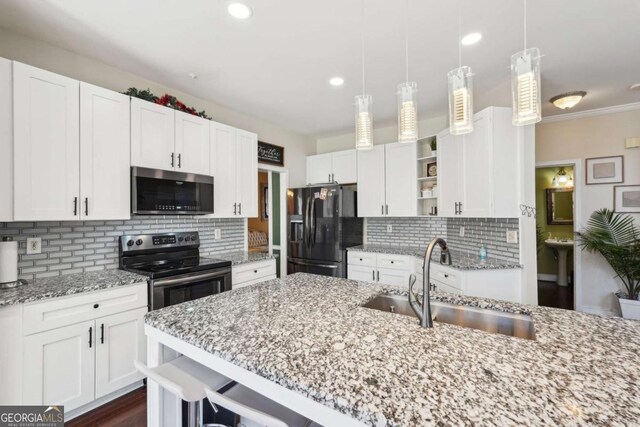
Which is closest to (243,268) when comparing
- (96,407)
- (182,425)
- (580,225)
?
(96,407)

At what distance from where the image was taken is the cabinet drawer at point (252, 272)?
9.46 feet

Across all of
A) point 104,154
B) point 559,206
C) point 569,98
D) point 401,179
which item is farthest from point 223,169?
point 559,206

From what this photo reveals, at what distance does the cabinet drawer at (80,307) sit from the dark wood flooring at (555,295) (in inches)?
199

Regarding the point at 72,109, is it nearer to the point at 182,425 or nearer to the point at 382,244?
the point at 182,425

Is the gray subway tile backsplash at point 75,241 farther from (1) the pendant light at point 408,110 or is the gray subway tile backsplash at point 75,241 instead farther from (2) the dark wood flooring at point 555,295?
(2) the dark wood flooring at point 555,295

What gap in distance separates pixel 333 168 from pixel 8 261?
3584mm

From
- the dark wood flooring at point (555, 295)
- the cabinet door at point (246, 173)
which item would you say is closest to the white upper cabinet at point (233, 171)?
the cabinet door at point (246, 173)

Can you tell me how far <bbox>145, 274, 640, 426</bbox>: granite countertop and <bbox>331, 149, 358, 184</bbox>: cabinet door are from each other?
3.03 metres

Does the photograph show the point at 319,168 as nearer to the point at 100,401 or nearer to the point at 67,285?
the point at 67,285

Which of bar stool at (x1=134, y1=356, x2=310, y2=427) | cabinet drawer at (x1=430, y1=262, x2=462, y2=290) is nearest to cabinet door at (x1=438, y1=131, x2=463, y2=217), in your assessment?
cabinet drawer at (x1=430, y1=262, x2=462, y2=290)

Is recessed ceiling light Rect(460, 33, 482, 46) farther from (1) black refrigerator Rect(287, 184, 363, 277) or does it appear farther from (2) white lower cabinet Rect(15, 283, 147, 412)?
(2) white lower cabinet Rect(15, 283, 147, 412)

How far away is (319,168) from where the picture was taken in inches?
182

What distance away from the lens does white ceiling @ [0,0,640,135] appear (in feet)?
5.92

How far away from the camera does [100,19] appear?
1.89 meters
